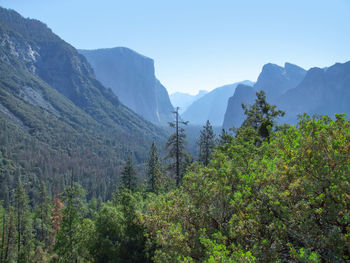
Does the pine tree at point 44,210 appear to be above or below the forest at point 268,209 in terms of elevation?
below

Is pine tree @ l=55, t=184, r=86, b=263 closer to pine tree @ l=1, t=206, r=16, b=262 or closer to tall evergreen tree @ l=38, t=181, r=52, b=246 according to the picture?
pine tree @ l=1, t=206, r=16, b=262

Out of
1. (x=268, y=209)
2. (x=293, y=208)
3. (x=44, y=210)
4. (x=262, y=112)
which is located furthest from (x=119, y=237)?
(x=44, y=210)

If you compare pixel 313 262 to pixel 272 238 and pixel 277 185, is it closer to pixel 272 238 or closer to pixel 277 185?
pixel 272 238

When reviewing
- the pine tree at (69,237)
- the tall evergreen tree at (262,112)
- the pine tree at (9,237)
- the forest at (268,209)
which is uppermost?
the tall evergreen tree at (262,112)

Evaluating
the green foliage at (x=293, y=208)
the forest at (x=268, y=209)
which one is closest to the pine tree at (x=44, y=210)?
the forest at (x=268, y=209)

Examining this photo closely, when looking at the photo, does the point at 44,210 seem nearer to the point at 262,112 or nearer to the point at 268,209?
the point at 262,112

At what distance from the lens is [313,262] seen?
5047 millimetres

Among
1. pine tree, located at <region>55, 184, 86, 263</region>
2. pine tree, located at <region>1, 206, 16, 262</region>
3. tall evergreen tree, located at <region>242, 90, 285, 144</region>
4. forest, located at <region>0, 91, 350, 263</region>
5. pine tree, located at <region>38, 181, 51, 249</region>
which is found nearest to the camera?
forest, located at <region>0, 91, 350, 263</region>

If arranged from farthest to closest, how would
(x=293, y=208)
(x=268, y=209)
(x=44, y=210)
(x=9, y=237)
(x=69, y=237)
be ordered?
(x=44, y=210), (x=9, y=237), (x=69, y=237), (x=268, y=209), (x=293, y=208)

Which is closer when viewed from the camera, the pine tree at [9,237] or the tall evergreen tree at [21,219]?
the pine tree at [9,237]

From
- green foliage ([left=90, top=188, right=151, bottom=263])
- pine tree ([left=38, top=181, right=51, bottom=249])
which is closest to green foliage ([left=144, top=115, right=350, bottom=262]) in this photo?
Result: green foliage ([left=90, top=188, right=151, bottom=263])

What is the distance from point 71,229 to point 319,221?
2105 centimetres

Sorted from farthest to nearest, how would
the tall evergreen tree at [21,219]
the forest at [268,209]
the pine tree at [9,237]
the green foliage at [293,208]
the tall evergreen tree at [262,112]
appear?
the tall evergreen tree at [21,219] → the pine tree at [9,237] → the tall evergreen tree at [262,112] → the forest at [268,209] → the green foliage at [293,208]

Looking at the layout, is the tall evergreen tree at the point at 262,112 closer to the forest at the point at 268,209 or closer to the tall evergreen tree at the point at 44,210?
the forest at the point at 268,209
